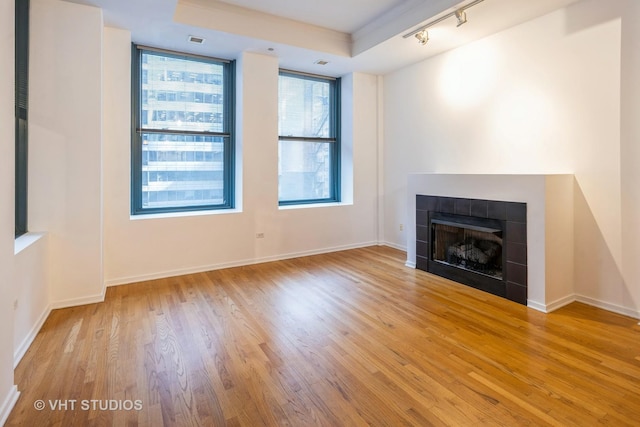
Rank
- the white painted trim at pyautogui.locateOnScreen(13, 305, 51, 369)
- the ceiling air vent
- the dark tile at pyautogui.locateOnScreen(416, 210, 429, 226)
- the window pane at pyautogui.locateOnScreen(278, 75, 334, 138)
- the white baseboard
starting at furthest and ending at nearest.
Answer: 1. the window pane at pyautogui.locateOnScreen(278, 75, 334, 138)
2. the dark tile at pyautogui.locateOnScreen(416, 210, 429, 226)
3. the ceiling air vent
4. the white baseboard
5. the white painted trim at pyautogui.locateOnScreen(13, 305, 51, 369)

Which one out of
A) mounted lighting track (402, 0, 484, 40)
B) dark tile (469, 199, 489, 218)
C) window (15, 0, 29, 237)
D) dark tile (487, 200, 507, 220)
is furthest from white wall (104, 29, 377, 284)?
dark tile (487, 200, 507, 220)

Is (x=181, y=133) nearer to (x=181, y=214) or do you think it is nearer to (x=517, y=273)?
(x=181, y=214)

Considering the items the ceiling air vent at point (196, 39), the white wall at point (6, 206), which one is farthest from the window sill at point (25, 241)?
the ceiling air vent at point (196, 39)

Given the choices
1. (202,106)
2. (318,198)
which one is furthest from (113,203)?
(318,198)

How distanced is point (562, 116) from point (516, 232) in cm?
127

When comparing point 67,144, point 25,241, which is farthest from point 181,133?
point 25,241

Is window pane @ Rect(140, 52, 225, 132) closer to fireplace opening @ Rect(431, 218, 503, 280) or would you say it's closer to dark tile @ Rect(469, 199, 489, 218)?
fireplace opening @ Rect(431, 218, 503, 280)

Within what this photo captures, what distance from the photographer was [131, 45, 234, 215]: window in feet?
14.1

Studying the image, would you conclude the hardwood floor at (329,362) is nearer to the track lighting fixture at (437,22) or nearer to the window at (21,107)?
the window at (21,107)

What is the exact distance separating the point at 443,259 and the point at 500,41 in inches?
103

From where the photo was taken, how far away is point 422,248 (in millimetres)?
4301

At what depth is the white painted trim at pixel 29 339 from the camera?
2.22 m

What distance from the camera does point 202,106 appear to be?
15.3 feet

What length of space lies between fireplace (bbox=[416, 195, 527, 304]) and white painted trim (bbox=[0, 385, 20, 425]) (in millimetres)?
3824
